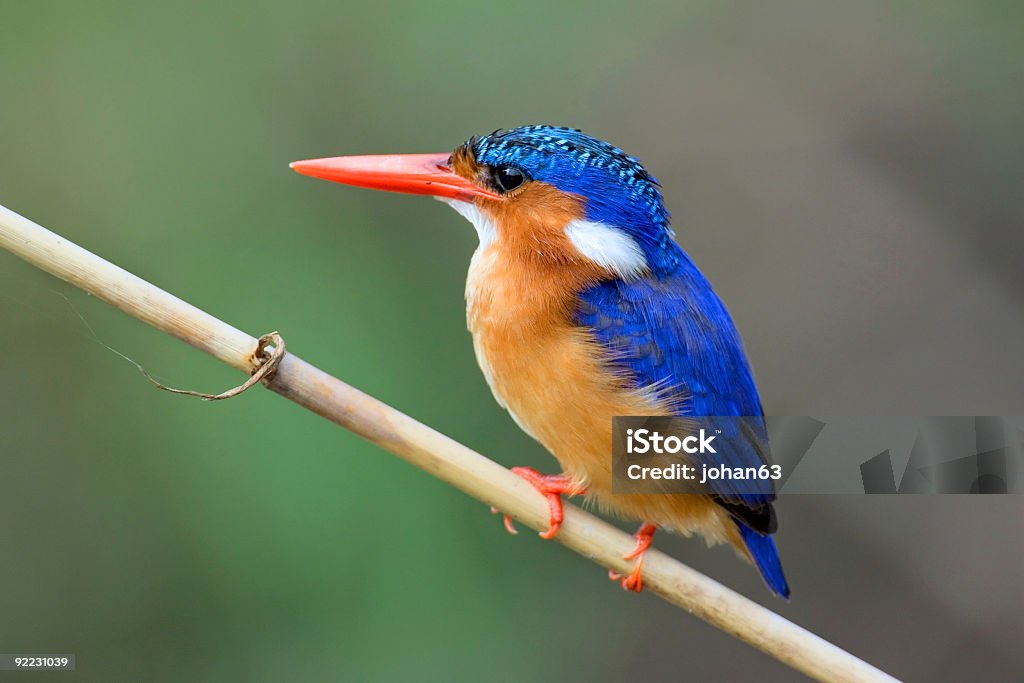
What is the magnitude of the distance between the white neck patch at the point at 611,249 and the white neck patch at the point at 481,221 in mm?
178

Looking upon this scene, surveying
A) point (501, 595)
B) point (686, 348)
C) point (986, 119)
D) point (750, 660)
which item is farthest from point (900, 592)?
point (686, 348)

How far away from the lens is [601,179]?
1.85m

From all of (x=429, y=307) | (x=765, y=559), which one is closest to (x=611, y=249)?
(x=765, y=559)

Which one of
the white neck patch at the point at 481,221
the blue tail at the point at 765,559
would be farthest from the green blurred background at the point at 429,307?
the blue tail at the point at 765,559

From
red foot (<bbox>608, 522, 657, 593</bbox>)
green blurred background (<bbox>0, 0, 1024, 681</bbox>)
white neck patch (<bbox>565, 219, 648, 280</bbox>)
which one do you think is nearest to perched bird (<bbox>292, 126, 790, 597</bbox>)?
white neck patch (<bbox>565, 219, 648, 280</bbox>)

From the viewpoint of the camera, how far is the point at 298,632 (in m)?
2.45

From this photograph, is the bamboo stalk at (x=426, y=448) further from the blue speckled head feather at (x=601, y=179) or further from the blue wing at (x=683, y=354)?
the blue speckled head feather at (x=601, y=179)

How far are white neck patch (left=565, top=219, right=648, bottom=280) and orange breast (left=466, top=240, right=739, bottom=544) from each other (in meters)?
0.03

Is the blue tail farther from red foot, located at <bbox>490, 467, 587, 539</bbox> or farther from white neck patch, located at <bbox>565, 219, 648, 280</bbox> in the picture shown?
white neck patch, located at <bbox>565, 219, 648, 280</bbox>

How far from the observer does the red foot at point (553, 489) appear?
162cm

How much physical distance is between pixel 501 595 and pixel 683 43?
1.79m

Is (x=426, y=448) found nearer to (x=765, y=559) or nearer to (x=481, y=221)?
(x=481, y=221)

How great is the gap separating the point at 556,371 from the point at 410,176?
453 mm

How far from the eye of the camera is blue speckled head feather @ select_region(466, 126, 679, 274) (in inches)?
71.7
